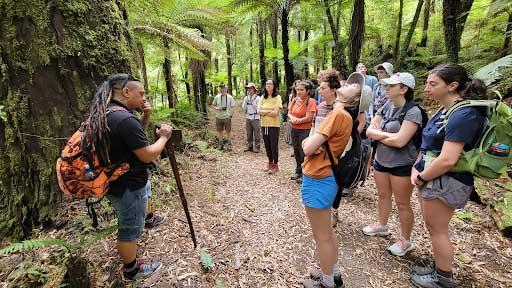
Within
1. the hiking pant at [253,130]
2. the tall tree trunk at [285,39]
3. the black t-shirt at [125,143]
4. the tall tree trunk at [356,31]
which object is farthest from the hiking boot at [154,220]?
the tall tree trunk at [285,39]

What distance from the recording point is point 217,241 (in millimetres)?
3209

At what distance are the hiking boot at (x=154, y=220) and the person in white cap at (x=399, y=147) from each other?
2.43m

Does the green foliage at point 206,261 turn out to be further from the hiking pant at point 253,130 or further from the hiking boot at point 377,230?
the hiking pant at point 253,130

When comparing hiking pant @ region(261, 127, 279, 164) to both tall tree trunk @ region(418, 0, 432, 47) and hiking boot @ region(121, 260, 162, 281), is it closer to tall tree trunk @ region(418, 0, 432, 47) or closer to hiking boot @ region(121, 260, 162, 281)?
hiking boot @ region(121, 260, 162, 281)

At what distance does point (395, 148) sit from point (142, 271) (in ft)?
8.61

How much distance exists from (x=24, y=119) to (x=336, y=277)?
3.20 m

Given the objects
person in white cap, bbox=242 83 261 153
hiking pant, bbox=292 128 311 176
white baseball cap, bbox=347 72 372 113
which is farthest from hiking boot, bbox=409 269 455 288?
person in white cap, bbox=242 83 261 153

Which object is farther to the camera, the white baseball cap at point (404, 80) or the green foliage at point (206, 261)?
the white baseball cap at point (404, 80)

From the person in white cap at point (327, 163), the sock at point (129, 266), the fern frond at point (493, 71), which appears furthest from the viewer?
the fern frond at point (493, 71)

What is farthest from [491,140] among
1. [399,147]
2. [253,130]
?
[253,130]

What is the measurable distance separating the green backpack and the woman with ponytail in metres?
0.05

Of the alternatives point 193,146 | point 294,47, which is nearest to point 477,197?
point 193,146

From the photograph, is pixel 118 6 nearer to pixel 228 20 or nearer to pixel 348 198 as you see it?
pixel 348 198

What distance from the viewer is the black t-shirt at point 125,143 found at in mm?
2051
